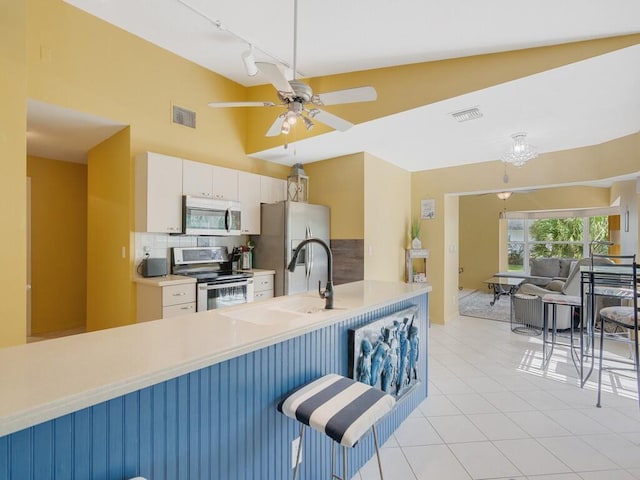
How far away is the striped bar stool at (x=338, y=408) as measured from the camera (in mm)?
1236

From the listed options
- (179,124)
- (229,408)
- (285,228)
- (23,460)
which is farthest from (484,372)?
(179,124)

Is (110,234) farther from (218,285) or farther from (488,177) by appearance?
(488,177)

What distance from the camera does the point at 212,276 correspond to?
3.82m

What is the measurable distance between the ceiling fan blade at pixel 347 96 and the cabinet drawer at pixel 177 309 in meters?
2.41

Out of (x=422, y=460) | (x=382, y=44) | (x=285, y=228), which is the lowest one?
(x=422, y=460)

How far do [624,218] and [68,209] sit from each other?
8.28 meters

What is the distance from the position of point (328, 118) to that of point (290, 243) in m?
2.05

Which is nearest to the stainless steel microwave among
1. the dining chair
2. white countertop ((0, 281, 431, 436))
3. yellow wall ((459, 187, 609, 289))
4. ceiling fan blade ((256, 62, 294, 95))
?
ceiling fan blade ((256, 62, 294, 95))

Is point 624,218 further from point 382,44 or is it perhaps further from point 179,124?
point 179,124

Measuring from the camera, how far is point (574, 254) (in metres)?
8.26

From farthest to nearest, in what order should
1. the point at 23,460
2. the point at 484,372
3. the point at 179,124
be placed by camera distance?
the point at 179,124
the point at 484,372
the point at 23,460

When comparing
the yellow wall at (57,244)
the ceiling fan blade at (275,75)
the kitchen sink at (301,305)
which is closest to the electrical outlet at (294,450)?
the kitchen sink at (301,305)

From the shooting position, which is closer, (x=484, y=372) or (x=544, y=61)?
(x=544, y=61)

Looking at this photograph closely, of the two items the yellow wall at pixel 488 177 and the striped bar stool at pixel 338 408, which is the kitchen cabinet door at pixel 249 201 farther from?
the striped bar stool at pixel 338 408
